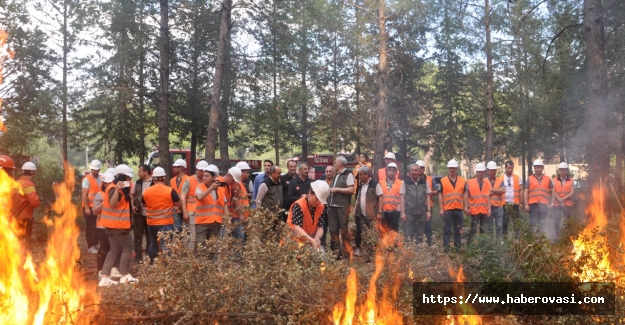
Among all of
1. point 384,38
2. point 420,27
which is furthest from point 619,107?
point 384,38

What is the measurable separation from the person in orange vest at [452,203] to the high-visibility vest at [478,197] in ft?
0.46

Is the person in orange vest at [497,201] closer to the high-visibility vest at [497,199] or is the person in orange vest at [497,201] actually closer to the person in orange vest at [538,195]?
the high-visibility vest at [497,199]

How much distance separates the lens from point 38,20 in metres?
21.1

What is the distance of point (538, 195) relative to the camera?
10.0 meters

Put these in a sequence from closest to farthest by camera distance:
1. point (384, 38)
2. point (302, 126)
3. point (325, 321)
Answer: point (325, 321) < point (384, 38) < point (302, 126)

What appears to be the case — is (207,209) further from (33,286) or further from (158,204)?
(33,286)

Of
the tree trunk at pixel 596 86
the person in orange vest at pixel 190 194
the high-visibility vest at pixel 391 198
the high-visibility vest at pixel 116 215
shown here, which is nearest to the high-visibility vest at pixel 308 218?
the person in orange vest at pixel 190 194

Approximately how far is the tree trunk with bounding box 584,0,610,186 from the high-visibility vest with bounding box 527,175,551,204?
0.86 meters

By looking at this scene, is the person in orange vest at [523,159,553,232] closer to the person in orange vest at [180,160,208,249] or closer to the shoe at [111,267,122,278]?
the person in orange vest at [180,160,208,249]

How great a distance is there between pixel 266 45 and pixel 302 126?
47.0 ft

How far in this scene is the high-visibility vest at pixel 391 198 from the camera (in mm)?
8820

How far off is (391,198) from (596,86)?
464 cm

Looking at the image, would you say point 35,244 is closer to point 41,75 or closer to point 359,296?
point 359,296

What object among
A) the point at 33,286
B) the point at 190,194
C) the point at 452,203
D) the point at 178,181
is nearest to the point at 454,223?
the point at 452,203
